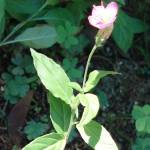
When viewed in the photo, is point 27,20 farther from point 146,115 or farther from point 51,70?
point 146,115

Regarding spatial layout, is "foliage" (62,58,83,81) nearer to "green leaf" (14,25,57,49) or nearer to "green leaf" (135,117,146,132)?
"green leaf" (14,25,57,49)

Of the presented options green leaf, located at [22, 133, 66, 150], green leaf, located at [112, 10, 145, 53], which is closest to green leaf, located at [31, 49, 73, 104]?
green leaf, located at [22, 133, 66, 150]

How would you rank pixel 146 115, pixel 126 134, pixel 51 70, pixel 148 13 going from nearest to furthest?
pixel 51 70
pixel 146 115
pixel 126 134
pixel 148 13

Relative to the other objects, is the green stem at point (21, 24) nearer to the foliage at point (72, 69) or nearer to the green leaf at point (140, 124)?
the foliage at point (72, 69)

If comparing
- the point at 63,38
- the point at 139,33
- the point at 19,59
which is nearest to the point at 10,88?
the point at 19,59

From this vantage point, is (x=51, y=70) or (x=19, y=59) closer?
(x=51, y=70)

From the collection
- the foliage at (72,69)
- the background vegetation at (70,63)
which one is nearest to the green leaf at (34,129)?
the background vegetation at (70,63)
